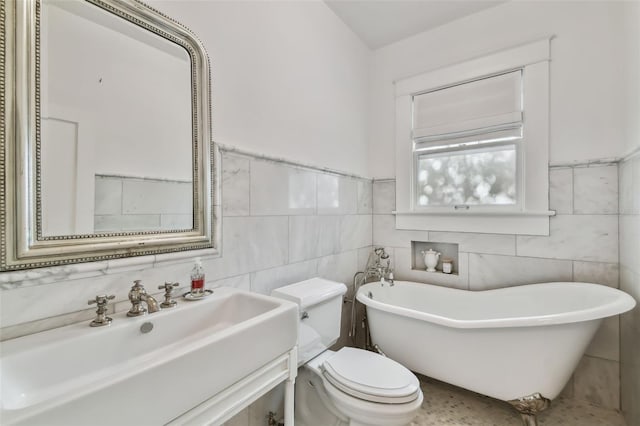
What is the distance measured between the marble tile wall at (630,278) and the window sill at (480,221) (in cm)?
38

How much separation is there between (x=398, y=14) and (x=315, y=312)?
2.33 m

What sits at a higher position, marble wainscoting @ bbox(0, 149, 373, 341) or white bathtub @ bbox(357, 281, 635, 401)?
marble wainscoting @ bbox(0, 149, 373, 341)

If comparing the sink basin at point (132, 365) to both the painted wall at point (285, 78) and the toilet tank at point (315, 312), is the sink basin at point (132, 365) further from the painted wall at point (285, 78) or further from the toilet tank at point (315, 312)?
the painted wall at point (285, 78)

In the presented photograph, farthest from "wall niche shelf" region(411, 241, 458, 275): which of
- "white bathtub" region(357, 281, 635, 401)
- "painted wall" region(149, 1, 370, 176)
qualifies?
"painted wall" region(149, 1, 370, 176)

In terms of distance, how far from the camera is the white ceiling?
215cm

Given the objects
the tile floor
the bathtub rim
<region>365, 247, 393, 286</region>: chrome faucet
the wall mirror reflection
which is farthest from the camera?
<region>365, 247, 393, 286</region>: chrome faucet

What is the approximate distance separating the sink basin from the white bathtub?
1.00m

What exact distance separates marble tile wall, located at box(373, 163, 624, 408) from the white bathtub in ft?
0.55

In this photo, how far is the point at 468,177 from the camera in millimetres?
2363

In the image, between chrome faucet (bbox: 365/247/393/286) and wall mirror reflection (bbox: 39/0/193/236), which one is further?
chrome faucet (bbox: 365/247/393/286)

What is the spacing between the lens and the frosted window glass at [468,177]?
2.20 meters

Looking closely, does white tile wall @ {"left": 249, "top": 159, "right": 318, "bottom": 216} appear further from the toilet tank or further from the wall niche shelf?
the wall niche shelf

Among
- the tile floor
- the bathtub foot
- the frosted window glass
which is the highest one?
the frosted window glass

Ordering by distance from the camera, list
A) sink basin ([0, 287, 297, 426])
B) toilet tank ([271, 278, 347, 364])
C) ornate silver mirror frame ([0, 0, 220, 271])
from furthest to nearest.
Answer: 1. toilet tank ([271, 278, 347, 364])
2. ornate silver mirror frame ([0, 0, 220, 271])
3. sink basin ([0, 287, 297, 426])
